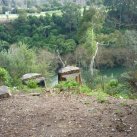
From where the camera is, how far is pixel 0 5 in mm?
39688

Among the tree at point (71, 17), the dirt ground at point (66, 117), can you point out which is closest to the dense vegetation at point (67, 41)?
the tree at point (71, 17)

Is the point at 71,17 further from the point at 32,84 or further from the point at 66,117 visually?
the point at 66,117

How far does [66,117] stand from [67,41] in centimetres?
2412

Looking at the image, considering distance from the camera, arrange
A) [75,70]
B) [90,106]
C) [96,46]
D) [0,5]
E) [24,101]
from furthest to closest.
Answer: [0,5]
[96,46]
[75,70]
[24,101]
[90,106]

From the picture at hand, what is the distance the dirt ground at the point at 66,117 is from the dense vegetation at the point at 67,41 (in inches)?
372

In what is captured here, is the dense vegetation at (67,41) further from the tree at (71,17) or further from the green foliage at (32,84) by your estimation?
the green foliage at (32,84)

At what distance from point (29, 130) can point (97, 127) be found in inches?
Result: 33.6

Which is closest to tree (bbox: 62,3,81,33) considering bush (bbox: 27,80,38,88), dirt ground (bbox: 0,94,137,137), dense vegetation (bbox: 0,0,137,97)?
dense vegetation (bbox: 0,0,137,97)

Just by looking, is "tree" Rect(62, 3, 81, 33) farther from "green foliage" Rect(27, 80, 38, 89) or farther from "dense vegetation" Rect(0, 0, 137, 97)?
"green foliage" Rect(27, 80, 38, 89)

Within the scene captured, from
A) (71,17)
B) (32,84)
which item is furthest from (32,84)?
(71,17)

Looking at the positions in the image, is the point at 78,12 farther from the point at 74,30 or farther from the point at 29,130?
the point at 29,130

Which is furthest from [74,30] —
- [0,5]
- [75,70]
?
[75,70]

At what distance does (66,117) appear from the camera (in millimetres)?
5066

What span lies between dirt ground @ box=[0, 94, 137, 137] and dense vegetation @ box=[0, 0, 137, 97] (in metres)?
9.45
